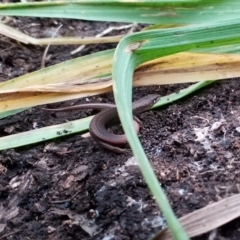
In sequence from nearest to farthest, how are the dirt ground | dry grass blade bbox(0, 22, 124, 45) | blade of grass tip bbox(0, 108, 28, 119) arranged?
the dirt ground < blade of grass tip bbox(0, 108, 28, 119) < dry grass blade bbox(0, 22, 124, 45)

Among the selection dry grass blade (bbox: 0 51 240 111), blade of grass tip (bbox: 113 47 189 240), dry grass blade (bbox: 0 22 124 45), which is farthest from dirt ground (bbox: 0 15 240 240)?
dry grass blade (bbox: 0 22 124 45)

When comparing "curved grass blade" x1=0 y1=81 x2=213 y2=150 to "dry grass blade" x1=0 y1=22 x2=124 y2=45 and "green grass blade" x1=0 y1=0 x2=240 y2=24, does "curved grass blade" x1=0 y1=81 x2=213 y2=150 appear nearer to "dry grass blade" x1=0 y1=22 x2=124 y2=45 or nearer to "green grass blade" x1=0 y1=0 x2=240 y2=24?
"green grass blade" x1=0 y1=0 x2=240 y2=24

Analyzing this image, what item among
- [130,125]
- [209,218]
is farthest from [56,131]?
[209,218]

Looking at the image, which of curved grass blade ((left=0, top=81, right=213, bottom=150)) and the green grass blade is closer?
curved grass blade ((left=0, top=81, right=213, bottom=150))

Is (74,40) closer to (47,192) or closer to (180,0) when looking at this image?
(180,0)

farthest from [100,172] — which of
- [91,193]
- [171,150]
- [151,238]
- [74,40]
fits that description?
[74,40]

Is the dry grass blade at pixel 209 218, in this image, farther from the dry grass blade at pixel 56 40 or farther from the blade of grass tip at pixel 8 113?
the dry grass blade at pixel 56 40

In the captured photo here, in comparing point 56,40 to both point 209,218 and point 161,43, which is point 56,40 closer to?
point 161,43
